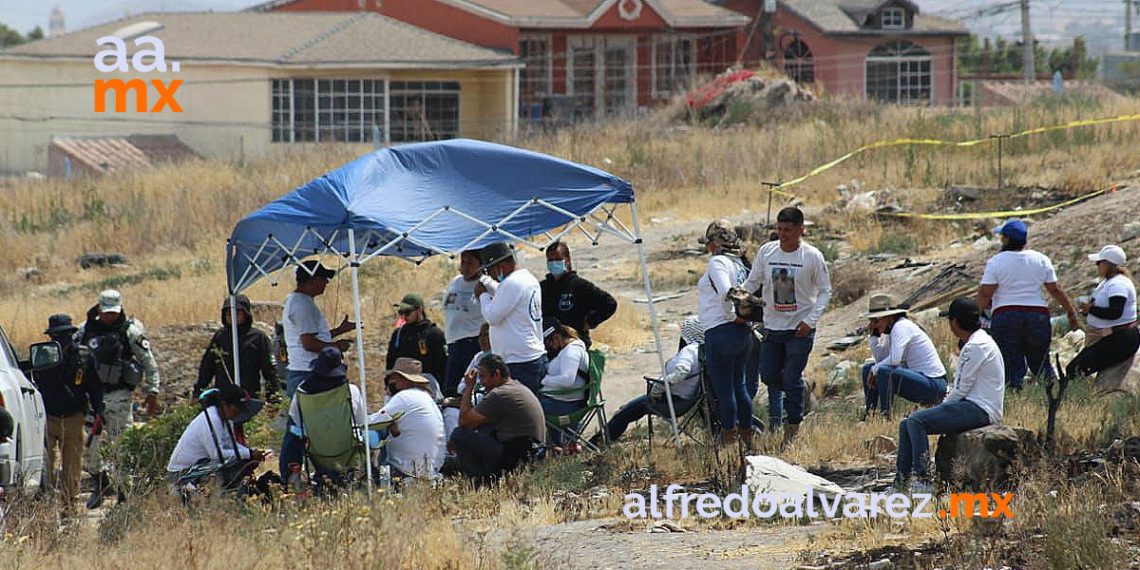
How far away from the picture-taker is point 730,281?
9984 mm

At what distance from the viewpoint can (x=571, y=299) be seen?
11242mm

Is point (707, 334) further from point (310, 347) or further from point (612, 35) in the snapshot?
point (612, 35)

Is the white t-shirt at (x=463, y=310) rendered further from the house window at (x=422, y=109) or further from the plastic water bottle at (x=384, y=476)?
the house window at (x=422, y=109)

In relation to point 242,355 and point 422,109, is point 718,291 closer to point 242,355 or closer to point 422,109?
point 242,355

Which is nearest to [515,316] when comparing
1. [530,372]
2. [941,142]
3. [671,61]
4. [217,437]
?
[530,372]

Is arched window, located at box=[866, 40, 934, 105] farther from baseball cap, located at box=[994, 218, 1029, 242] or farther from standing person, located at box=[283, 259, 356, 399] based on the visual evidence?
standing person, located at box=[283, 259, 356, 399]

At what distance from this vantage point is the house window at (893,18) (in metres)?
49.0

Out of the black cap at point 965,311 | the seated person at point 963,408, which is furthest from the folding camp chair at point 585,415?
the black cap at point 965,311

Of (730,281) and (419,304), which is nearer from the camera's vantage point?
(730,281)

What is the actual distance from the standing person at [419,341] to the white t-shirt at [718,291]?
2.62 meters

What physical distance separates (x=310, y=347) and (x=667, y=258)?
33.9ft

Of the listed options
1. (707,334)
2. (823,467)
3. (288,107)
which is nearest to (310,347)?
(707,334)
